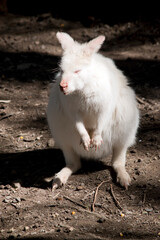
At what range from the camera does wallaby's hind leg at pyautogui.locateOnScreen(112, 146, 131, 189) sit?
10.6ft

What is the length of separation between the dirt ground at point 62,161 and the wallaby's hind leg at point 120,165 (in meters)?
0.05

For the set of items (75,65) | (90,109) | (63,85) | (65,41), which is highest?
(65,41)

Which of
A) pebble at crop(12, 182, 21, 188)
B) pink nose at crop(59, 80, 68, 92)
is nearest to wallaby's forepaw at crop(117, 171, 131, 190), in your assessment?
pebble at crop(12, 182, 21, 188)

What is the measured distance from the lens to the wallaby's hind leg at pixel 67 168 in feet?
10.7

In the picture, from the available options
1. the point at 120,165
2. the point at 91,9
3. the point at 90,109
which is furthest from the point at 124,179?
the point at 91,9

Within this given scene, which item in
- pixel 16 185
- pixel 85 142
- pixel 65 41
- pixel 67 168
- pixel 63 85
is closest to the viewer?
pixel 63 85

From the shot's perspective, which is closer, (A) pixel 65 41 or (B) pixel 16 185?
(A) pixel 65 41

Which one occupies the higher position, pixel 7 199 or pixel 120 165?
pixel 120 165

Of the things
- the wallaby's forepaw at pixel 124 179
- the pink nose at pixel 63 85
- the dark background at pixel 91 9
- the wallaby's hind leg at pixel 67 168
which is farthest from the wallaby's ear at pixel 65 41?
the dark background at pixel 91 9

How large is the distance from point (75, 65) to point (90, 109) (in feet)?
1.14

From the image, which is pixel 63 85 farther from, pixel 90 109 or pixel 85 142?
pixel 85 142

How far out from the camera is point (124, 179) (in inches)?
127

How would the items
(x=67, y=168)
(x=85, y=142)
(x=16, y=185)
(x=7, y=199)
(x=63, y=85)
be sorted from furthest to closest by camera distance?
1. (x=67, y=168)
2. (x=16, y=185)
3. (x=7, y=199)
4. (x=85, y=142)
5. (x=63, y=85)

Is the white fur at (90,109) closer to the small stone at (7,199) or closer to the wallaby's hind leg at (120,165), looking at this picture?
the wallaby's hind leg at (120,165)
